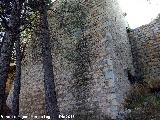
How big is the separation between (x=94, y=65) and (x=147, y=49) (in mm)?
3021

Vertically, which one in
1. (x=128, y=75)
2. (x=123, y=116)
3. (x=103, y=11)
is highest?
(x=103, y=11)

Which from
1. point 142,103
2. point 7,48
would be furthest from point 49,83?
point 142,103

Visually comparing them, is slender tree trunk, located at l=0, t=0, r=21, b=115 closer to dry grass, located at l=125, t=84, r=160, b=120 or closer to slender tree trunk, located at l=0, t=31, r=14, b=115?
slender tree trunk, located at l=0, t=31, r=14, b=115

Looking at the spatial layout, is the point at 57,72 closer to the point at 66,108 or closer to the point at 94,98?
the point at 66,108

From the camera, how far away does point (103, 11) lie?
11984 mm

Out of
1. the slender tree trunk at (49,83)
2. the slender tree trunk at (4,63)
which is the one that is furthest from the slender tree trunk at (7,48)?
the slender tree trunk at (49,83)

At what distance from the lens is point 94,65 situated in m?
11.7

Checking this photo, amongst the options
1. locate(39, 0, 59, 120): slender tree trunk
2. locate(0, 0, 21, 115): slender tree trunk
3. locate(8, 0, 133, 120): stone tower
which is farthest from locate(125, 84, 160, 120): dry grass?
locate(0, 0, 21, 115): slender tree trunk

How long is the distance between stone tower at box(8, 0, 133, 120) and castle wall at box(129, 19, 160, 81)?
0.45 meters

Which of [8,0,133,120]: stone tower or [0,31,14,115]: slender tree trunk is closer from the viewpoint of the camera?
[0,31,14,115]: slender tree trunk

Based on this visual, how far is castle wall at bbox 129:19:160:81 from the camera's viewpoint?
12594 mm

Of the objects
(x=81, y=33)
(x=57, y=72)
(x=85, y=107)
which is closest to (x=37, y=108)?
(x=57, y=72)

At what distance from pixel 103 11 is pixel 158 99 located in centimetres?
426

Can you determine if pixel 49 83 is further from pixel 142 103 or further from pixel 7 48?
pixel 142 103
